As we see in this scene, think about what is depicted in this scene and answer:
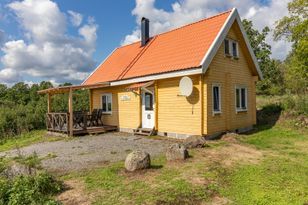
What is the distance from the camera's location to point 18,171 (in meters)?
6.85

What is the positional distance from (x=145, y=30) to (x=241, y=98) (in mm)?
7708

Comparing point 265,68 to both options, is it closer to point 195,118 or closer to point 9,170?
point 195,118

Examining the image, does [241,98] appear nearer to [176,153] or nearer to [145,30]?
[145,30]

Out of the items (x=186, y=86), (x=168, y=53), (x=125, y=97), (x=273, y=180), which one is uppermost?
(x=168, y=53)

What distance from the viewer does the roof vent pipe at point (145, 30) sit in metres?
18.6

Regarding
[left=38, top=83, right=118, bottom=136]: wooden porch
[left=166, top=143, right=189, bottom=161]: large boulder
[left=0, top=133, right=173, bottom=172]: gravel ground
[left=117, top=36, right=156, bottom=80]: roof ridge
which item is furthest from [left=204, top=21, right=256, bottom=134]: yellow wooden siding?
[left=38, top=83, right=118, bottom=136]: wooden porch

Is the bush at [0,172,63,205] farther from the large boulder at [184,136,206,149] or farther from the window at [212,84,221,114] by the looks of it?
the window at [212,84,221,114]

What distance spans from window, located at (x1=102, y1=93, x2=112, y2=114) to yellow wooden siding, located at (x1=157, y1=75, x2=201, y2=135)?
195 inches

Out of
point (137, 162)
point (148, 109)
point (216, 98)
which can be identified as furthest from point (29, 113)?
point (137, 162)

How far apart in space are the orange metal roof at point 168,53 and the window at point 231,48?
1144 mm

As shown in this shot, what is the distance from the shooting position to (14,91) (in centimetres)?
3619

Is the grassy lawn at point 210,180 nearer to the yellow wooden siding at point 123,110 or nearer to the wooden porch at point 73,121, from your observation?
the yellow wooden siding at point 123,110

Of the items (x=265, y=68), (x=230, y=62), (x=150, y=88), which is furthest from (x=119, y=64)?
(x=265, y=68)

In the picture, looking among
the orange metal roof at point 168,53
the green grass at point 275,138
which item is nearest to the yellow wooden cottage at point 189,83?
the orange metal roof at point 168,53
